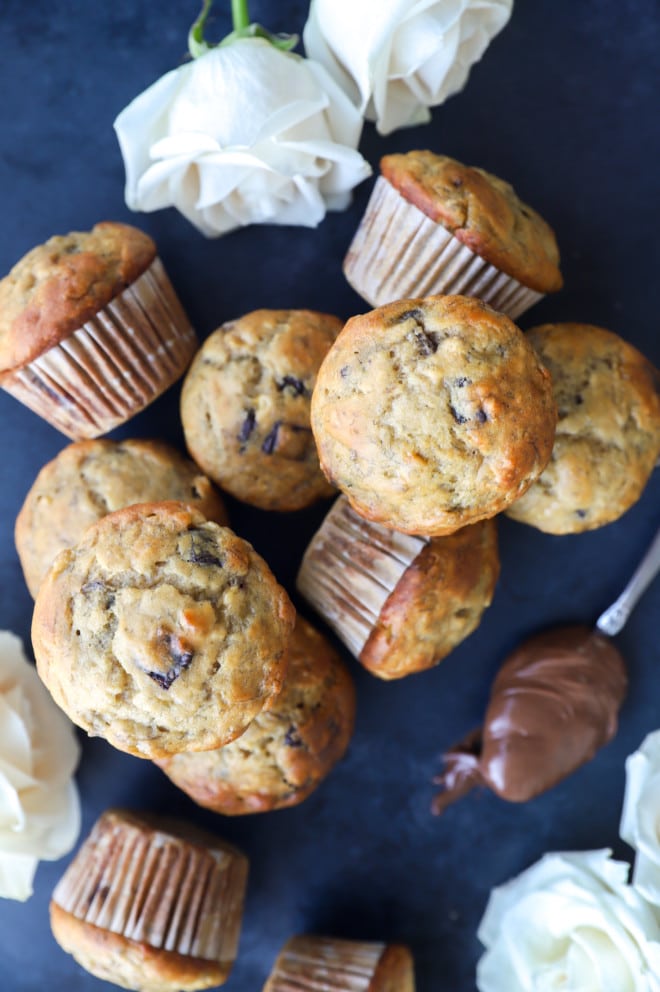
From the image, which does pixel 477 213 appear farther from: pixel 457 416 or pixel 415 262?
pixel 457 416

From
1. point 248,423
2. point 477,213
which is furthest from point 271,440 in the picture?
point 477,213

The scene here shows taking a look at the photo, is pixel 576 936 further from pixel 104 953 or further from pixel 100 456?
pixel 100 456

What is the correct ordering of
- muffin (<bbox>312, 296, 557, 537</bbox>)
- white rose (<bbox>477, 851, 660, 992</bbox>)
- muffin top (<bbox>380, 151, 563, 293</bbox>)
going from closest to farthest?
muffin (<bbox>312, 296, 557, 537</bbox>), muffin top (<bbox>380, 151, 563, 293</bbox>), white rose (<bbox>477, 851, 660, 992</bbox>)

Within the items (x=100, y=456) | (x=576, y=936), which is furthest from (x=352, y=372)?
(x=576, y=936)

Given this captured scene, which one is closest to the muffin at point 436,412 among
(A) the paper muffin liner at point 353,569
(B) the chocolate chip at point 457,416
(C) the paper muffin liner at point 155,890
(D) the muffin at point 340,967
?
(B) the chocolate chip at point 457,416

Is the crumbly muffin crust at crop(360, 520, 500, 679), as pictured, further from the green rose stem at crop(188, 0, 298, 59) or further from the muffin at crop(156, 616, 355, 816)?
the green rose stem at crop(188, 0, 298, 59)

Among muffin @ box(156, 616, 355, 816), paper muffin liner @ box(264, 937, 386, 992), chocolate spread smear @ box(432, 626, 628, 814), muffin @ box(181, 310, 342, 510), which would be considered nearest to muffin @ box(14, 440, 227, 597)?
muffin @ box(181, 310, 342, 510)
